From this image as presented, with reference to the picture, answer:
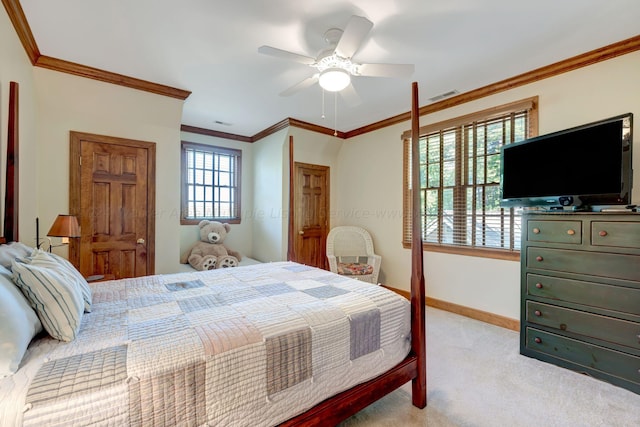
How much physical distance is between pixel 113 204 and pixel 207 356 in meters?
2.89

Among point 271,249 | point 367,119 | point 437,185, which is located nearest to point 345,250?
point 271,249

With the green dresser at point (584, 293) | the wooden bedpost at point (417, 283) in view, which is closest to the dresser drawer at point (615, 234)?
the green dresser at point (584, 293)

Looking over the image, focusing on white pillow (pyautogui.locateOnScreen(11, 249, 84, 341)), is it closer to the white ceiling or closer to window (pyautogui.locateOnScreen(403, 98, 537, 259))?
the white ceiling

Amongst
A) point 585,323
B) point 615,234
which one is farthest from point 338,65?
point 585,323

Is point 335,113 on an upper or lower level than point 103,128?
upper

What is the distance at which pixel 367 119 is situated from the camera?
14.0ft

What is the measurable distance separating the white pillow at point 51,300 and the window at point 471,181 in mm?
3561

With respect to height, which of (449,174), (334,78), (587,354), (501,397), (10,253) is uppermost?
(334,78)

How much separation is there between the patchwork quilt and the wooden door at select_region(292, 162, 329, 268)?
9.18 feet

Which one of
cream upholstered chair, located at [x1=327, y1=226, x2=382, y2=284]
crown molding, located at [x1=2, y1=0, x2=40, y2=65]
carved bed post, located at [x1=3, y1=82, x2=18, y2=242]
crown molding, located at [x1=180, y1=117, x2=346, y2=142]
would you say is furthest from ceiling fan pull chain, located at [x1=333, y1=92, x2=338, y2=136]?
carved bed post, located at [x1=3, y1=82, x2=18, y2=242]

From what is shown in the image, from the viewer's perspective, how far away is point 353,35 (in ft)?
6.07

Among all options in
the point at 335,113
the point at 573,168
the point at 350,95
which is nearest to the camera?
the point at 573,168

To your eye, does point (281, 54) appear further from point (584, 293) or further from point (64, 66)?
point (584, 293)

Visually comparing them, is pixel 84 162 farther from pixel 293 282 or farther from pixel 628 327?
pixel 628 327
